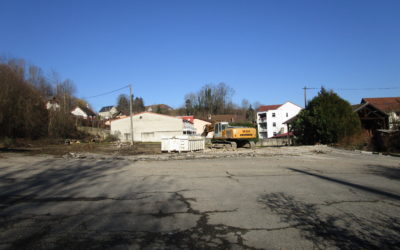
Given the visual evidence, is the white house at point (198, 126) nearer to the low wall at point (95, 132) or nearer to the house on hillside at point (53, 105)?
the low wall at point (95, 132)

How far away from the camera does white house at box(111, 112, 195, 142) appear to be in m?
58.2

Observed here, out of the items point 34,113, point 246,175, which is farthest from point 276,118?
point 246,175

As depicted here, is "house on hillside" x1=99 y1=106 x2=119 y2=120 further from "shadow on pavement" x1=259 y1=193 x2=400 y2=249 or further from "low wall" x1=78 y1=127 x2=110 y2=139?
"shadow on pavement" x1=259 y1=193 x2=400 y2=249

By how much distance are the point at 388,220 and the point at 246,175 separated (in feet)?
18.9

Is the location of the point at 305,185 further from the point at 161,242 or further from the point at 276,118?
the point at 276,118

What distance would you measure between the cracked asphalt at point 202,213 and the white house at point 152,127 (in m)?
48.6

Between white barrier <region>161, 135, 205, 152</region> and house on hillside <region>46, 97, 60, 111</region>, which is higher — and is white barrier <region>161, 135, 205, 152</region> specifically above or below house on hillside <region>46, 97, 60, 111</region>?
below

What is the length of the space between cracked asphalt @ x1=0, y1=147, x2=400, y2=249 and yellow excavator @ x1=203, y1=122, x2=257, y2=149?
17113 mm

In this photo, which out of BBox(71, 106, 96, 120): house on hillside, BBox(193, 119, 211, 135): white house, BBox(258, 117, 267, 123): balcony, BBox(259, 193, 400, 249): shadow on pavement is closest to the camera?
BBox(259, 193, 400, 249): shadow on pavement

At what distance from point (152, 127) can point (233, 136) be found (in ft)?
116

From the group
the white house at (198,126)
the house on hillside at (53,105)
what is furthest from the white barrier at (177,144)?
the white house at (198,126)

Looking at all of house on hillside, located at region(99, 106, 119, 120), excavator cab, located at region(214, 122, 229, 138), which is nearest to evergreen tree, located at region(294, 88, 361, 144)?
excavator cab, located at region(214, 122, 229, 138)

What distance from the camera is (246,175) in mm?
10531

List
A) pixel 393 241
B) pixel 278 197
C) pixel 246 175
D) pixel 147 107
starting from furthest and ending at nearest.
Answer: pixel 147 107, pixel 246 175, pixel 278 197, pixel 393 241
